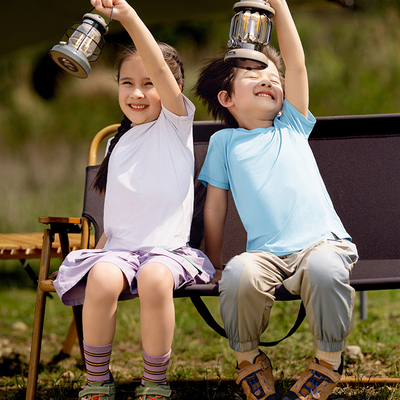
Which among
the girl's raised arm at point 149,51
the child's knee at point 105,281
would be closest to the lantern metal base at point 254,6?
the girl's raised arm at point 149,51

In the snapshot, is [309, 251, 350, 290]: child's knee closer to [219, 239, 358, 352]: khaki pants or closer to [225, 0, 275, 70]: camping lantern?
[219, 239, 358, 352]: khaki pants

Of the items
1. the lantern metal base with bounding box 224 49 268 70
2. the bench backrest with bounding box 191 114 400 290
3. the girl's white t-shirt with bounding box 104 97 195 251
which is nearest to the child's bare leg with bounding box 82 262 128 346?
the girl's white t-shirt with bounding box 104 97 195 251

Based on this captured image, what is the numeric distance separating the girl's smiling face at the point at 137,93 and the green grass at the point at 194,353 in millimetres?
1049

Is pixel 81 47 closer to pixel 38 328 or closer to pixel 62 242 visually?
pixel 62 242

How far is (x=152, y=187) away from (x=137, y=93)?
365 millimetres

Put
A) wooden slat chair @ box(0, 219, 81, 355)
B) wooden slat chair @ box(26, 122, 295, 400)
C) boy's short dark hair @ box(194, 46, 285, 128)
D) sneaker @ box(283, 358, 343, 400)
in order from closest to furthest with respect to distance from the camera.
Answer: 1. sneaker @ box(283, 358, 343, 400)
2. wooden slat chair @ box(26, 122, 295, 400)
3. boy's short dark hair @ box(194, 46, 285, 128)
4. wooden slat chair @ box(0, 219, 81, 355)

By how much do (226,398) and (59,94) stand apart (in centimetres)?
619

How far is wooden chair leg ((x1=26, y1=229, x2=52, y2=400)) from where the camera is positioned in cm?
169

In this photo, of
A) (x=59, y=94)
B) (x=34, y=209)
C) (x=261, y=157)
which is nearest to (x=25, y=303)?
(x=34, y=209)

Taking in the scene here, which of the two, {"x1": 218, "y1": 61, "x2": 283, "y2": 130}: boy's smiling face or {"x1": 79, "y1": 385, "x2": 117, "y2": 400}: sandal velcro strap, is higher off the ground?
{"x1": 218, "y1": 61, "x2": 283, "y2": 130}: boy's smiling face

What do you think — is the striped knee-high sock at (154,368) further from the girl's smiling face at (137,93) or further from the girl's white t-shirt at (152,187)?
the girl's smiling face at (137,93)

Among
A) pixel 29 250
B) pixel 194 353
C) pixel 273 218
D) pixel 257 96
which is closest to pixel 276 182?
pixel 273 218

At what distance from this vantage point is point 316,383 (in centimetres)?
140

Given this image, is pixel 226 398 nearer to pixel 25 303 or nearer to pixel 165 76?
pixel 165 76
